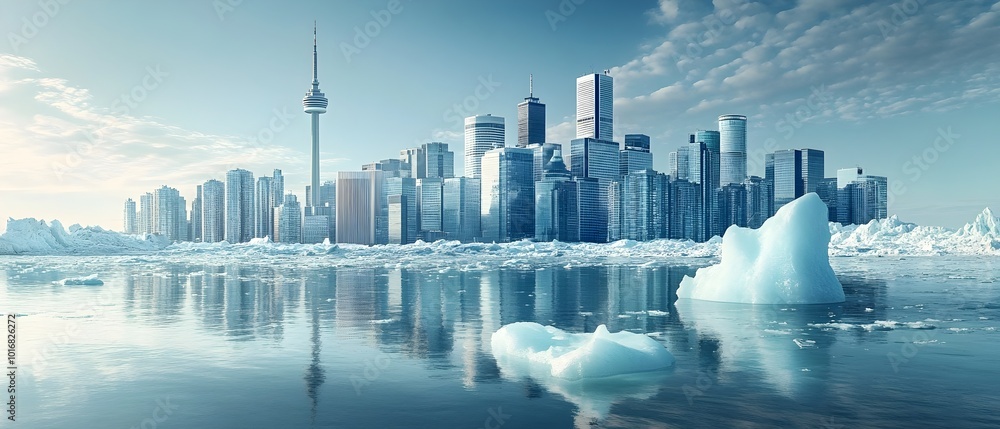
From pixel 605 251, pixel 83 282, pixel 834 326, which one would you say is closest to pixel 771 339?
pixel 834 326

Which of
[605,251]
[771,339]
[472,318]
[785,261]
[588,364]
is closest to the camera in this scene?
[588,364]

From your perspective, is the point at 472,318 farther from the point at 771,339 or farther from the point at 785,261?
the point at 785,261

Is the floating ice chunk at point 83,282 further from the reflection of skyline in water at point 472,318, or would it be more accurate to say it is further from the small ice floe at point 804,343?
the small ice floe at point 804,343

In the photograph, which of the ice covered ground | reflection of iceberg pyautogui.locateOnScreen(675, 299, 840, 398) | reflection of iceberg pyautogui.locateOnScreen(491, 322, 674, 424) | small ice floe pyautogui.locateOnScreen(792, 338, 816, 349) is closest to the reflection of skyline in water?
reflection of iceberg pyautogui.locateOnScreen(675, 299, 840, 398)

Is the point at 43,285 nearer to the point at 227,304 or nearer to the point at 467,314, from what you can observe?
the point at 227,304

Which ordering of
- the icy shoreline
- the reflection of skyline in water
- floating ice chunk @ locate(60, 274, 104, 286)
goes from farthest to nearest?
1. the icy shoreline
2. floating ice chunk @ locate(60, 274, 104, 286)
3. the reflection of skyline in water

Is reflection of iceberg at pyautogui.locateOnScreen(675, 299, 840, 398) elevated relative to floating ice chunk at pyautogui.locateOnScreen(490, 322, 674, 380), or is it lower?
lower

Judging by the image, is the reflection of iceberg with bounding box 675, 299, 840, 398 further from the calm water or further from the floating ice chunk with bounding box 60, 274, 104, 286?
the floating ice chunk with bounding box 60, 274, 104, 286
